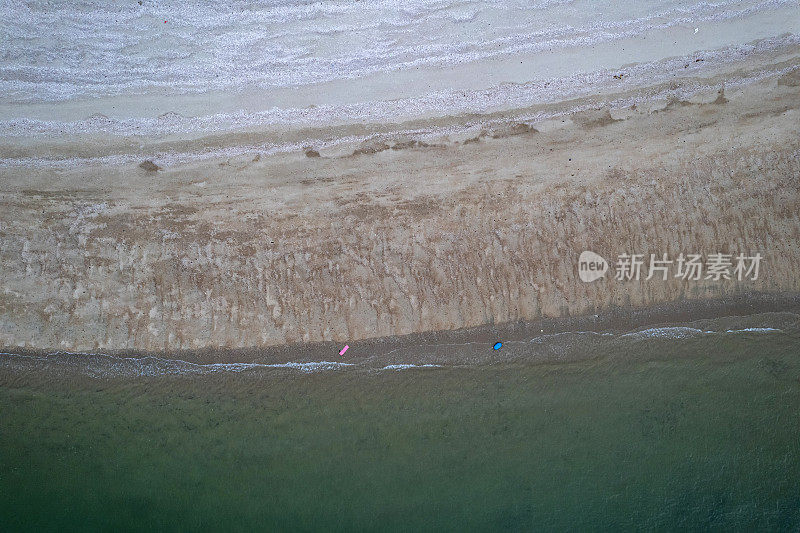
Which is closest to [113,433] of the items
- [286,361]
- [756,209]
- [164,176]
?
[286,361]

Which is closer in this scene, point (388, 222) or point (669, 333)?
point (388, 222)

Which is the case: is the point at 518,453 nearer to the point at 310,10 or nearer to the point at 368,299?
the point at 368,299

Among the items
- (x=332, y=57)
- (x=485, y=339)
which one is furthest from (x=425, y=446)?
(x=332, y=57)

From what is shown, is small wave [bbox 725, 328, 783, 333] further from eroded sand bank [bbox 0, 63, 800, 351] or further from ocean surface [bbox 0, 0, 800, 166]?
ocean surface [bbox 0, 0, 800, 166]

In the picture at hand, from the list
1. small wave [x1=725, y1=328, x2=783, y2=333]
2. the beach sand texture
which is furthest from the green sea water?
the beach sand texture

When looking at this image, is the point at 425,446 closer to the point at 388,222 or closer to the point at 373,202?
the point at 388,222

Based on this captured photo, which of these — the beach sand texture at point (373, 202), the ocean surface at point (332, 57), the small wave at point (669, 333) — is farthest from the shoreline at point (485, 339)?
the ocean surface at point (332, 57)
